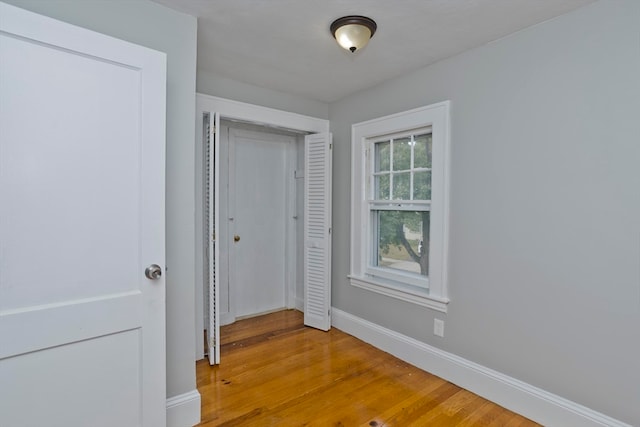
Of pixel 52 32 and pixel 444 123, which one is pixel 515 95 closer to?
pixel 444 123

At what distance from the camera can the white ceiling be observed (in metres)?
1.80

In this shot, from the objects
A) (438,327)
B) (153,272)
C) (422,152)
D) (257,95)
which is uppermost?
(257,95)

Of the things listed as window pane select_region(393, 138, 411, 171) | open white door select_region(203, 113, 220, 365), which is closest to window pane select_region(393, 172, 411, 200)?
window pane select_region(393, 138, 411, 171)

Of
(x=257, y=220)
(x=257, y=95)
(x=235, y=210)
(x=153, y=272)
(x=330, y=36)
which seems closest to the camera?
(x=153, y=272)

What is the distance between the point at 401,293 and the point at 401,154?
1.21m

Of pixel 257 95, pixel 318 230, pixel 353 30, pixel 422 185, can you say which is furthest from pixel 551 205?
pixel 257 95

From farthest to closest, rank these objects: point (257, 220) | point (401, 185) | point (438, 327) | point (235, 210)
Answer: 1. point (257, 220)
2. point (235, 210)
3. point (401, 185)
4. point (438, 327)

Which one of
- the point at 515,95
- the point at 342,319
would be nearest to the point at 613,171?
the point at 515,95

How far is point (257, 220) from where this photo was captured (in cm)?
380

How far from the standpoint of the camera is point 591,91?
5.90ft

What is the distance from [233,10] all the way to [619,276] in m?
2.56

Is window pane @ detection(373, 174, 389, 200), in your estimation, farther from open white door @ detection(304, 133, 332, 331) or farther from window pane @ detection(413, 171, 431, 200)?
open white door @ detection(304, 133, 332, 331)

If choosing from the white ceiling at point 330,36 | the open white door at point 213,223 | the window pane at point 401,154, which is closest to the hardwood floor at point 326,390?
the open white door at point 213,223

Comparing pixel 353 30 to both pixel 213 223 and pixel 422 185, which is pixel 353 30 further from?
pixel 213 223
